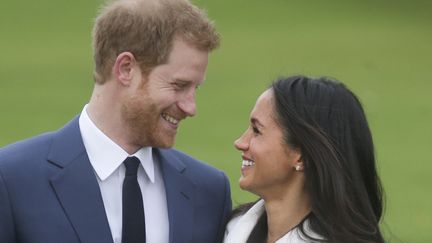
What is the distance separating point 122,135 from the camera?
4121mm

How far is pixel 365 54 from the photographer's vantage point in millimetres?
13977

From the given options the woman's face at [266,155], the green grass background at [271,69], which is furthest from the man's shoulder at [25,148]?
the green grass background at [271,69]

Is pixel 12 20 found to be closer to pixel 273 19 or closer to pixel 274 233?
pixel 273 19

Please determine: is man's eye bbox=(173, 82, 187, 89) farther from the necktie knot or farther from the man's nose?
the necktie knot

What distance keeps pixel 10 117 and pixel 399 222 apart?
158 inches

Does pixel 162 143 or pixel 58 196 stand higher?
pixel 162 143

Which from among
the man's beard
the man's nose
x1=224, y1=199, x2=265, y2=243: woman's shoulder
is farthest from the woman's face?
the man's beard

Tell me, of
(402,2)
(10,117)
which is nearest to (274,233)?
(10,117)

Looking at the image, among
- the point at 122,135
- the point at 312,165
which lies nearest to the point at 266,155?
the point at 312,165

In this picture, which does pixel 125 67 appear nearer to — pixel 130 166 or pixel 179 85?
pixel 179 85

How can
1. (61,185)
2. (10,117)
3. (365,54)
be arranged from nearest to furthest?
(61,185) → (10,117) → (365,54)

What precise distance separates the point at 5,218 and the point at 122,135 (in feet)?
1.55

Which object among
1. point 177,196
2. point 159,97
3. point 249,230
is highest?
point 159,97

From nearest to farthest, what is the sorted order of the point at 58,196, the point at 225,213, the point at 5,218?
the point at 5,218 < the point at 58,196 < the point at 225,213
